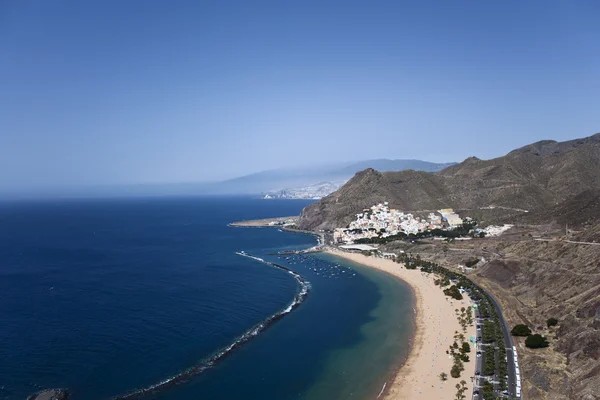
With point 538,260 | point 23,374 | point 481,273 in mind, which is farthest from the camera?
point 481,273

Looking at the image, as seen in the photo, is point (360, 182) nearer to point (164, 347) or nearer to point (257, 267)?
point (257, 267)

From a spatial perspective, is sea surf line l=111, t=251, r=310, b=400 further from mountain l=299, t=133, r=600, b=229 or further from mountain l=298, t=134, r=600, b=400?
mountain l=299, t=133, r=600, b=229

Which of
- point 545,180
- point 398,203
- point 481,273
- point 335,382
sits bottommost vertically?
point 335,382

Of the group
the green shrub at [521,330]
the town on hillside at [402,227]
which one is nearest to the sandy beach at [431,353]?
the green shrub at [521,330]

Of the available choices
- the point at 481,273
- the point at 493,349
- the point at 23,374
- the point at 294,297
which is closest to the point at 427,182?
the point at 481,273

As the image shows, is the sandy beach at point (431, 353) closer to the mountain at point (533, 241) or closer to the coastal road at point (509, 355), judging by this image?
the coastal road at point (509, 355)

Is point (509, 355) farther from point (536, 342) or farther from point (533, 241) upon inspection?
point (533, 241)

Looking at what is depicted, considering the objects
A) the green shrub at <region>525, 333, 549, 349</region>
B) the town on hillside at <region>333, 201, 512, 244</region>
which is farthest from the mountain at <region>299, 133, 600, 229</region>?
the green shrub at <region>525, 333, 549, 349</region>
